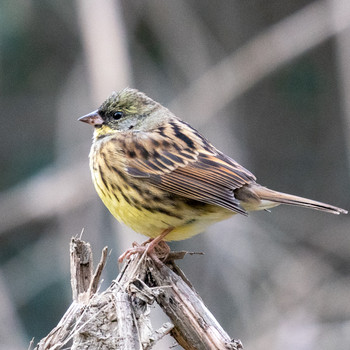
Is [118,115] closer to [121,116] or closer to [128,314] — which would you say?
[121,116]

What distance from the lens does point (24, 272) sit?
290 inches

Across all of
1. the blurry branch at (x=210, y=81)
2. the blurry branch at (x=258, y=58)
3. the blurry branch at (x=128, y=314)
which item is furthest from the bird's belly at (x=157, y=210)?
the blurry branch at (x=258, y=58)

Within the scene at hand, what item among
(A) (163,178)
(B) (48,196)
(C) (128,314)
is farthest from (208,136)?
(C) (128,314)

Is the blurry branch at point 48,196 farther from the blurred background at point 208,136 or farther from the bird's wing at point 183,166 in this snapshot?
the bird's wing at point 183,166

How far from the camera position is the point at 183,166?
4660 mm

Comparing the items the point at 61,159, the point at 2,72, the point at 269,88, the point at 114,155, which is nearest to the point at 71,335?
the point at 114,155

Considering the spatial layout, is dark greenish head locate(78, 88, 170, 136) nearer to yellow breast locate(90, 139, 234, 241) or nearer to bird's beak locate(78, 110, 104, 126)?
bird's beak locate(78, 110, 104, 126)

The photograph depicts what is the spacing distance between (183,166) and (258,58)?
131 inches

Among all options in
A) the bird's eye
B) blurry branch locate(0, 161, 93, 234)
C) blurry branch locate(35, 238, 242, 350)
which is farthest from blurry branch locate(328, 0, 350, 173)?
blurry branch locate(35, 238, 242, 350)

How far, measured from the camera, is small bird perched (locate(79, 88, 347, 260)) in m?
4.45

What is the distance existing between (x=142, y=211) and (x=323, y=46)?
5291mm

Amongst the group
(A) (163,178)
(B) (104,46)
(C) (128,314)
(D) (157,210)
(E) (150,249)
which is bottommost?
(C) (128,314)

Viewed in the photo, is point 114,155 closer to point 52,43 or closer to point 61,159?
point 61,159

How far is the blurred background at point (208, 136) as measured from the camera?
22.3ft
